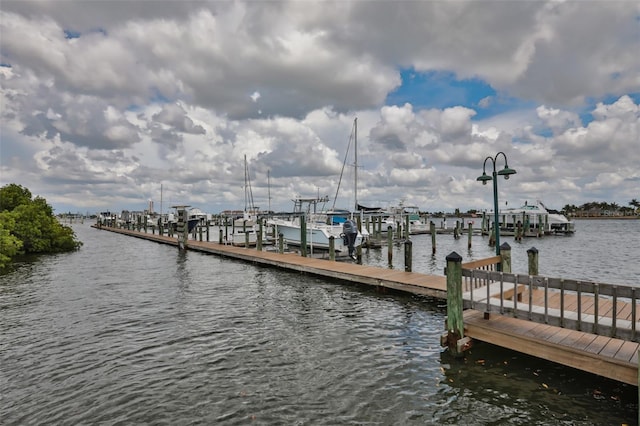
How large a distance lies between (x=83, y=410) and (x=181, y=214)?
28590 mm

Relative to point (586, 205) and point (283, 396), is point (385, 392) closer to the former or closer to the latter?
point (283, 396)

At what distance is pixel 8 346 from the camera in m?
9.09

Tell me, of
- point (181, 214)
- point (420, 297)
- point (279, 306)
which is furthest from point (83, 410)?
point (181, 214)

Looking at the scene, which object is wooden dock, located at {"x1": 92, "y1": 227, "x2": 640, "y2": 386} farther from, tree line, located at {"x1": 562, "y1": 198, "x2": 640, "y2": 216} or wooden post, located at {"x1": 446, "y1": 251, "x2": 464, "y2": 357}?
tree line, located at {"x1": 562, "y1": 198, "x2": 640, "y2": 216}

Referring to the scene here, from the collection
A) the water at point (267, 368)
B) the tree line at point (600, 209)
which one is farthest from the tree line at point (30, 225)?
the tree line at point (600, 209)

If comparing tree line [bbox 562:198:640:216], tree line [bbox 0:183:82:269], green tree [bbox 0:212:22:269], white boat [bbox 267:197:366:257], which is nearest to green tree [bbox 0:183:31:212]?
tree line [bbox 0:183:82:269]

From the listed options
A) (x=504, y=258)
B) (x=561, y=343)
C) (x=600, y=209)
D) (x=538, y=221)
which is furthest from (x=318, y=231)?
(x=600, y=209)

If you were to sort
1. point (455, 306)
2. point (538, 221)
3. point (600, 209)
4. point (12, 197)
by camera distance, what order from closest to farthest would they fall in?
1. point (455, 306)
2. point (12, 197)
3. point (538, 221)
4. point (600, 209)

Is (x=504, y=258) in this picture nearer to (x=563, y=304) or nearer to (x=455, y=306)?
(x=455, y=306)

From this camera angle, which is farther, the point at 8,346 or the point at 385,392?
the point at 8,346

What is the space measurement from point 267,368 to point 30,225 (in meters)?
32.8

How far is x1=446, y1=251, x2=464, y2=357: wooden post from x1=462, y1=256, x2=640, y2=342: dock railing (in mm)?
222

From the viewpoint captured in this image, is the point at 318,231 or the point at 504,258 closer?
the point at 504,258

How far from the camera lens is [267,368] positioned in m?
7.62
